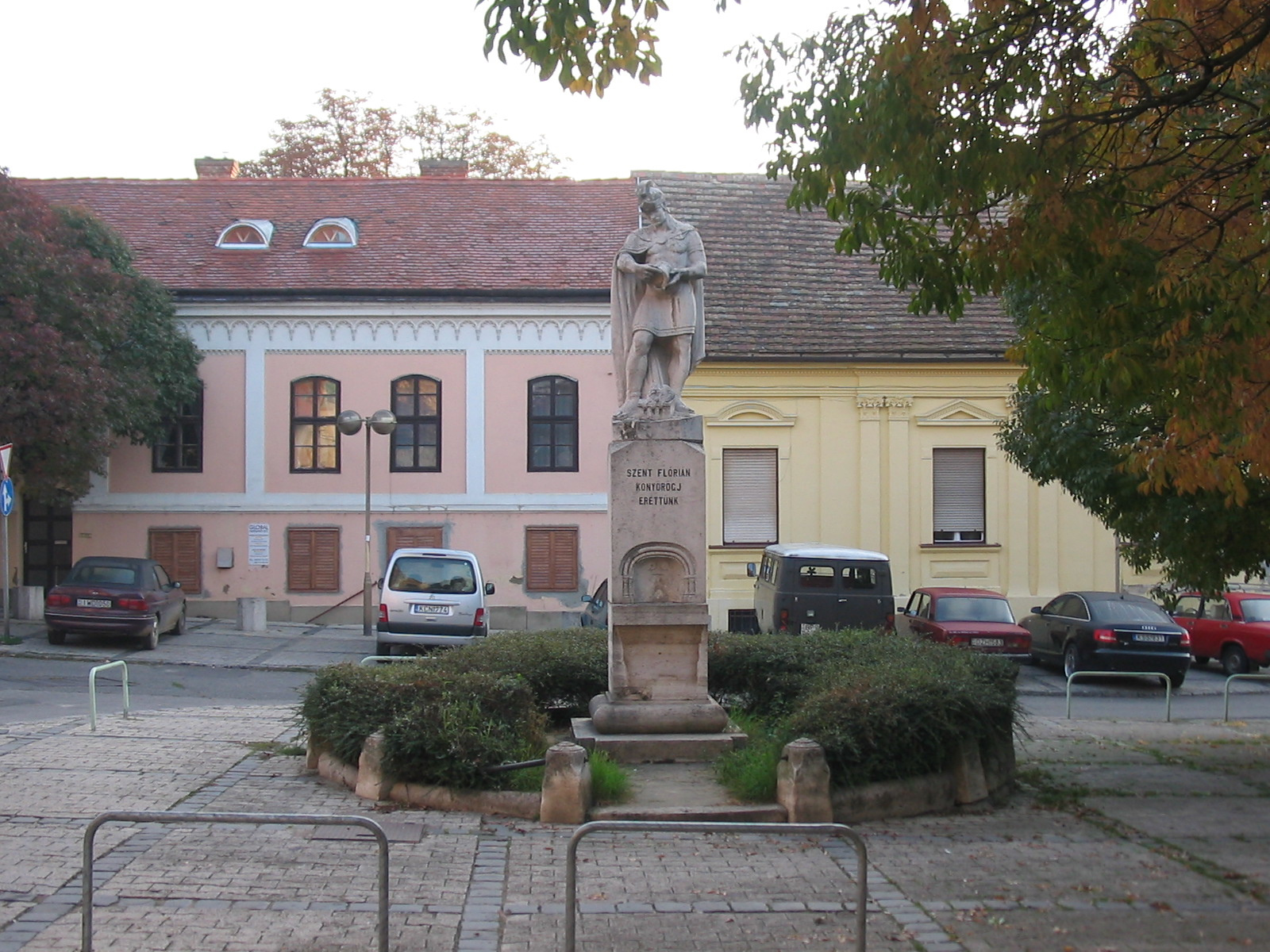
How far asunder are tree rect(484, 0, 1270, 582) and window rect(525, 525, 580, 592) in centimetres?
1964

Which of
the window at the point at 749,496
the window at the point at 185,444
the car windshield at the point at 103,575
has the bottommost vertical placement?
the car windshield at the point at 103,575

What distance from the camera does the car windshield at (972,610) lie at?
858 inches

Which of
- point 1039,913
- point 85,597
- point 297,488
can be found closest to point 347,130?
point 297,488

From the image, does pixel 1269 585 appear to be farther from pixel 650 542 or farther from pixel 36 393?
pixel 36 393

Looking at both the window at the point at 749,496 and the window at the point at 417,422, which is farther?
the window at the point at 417,422

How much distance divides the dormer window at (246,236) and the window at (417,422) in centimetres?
477

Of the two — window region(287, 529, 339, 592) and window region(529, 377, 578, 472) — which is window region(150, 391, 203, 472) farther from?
window region(529, 377, 578, 472)

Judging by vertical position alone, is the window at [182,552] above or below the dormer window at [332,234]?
below

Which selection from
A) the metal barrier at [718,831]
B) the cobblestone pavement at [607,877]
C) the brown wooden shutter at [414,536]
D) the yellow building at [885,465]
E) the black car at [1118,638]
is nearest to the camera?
the metal barrier at [718,831]

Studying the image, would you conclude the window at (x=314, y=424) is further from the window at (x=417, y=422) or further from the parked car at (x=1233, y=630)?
the parked car at (x=1233, y=630)

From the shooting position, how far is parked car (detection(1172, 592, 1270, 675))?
22.2 meters

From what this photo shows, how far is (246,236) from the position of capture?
29562 millimetres

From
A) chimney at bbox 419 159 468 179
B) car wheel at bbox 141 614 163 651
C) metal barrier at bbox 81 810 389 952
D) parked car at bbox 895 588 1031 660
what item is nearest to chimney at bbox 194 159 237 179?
chimney at bbox 419 159 468 179

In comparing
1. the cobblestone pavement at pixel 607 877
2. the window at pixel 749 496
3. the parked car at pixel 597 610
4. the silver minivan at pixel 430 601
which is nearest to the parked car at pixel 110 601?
→ the silver minivan at pixel 430 601
